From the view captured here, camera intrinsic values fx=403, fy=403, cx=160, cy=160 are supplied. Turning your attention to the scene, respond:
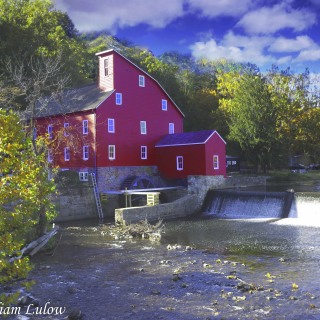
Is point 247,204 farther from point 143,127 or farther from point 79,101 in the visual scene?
point 79,101

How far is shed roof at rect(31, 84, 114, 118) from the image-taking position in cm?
3390

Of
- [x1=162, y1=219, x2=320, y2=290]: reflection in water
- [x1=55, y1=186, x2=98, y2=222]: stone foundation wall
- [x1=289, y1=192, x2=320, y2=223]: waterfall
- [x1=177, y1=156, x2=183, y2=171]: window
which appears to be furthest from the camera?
[x1=177, y1=156, x2=183, y2=171]: window

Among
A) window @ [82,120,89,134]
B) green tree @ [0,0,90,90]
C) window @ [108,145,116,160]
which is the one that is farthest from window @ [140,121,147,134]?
green tree @ [0,0,90,90]

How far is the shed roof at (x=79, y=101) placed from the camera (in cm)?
3390

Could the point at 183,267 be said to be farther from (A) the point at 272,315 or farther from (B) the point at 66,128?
(B) the point at 66,128

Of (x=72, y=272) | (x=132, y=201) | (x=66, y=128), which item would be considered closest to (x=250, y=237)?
(x=72, y=272)

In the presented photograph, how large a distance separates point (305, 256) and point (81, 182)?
62.5 feet

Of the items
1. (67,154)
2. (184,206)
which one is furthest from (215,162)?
(67,154)

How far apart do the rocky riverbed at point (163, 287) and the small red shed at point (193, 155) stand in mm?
15588

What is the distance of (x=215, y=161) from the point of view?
3366cm

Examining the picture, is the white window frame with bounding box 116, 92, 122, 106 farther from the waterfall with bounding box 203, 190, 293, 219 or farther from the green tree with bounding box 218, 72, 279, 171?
the green tree with bounding box 218, 72, 279, 171

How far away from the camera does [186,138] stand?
34.8 meters

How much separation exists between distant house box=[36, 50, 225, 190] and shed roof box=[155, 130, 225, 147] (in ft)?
0.39

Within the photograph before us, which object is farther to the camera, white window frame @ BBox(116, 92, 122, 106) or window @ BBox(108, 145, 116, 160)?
white window frame @ BBox(116, 92, 122, 106)
